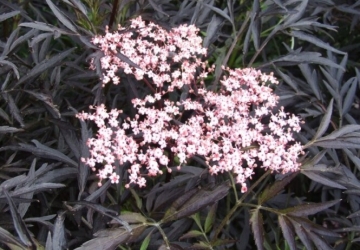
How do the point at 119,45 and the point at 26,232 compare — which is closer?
the point at 26,232

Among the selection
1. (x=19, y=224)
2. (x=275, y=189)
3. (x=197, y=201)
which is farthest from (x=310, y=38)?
(x=19, y=224)

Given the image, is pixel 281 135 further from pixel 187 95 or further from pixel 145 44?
pixel 145 44

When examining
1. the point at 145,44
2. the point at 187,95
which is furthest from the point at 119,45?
the point at 187,95

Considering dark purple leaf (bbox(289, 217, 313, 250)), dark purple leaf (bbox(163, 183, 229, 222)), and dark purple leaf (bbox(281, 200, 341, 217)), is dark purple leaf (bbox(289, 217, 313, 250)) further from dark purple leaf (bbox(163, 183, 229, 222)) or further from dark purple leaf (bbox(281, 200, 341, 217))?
dark purple leaf (bbox(163, 183, 229, 222))

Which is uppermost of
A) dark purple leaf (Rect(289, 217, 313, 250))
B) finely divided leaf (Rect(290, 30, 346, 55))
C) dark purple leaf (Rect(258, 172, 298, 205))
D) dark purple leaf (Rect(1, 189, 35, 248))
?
finely divided leaf (Rect(290, 30, 346, 55))

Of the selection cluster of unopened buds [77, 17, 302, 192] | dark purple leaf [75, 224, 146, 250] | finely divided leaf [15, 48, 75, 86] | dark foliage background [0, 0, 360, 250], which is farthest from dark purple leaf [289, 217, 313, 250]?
finely divided leaf [15, 48, 75, 86]

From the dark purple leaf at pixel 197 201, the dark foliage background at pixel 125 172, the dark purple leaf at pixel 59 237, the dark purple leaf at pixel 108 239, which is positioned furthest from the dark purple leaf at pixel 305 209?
the dark purple leaf at pixel 59 237

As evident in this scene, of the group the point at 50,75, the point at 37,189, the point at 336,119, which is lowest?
the point at 336,119

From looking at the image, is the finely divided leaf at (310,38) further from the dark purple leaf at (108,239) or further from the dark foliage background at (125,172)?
the dark purple leaf at (108,239)
